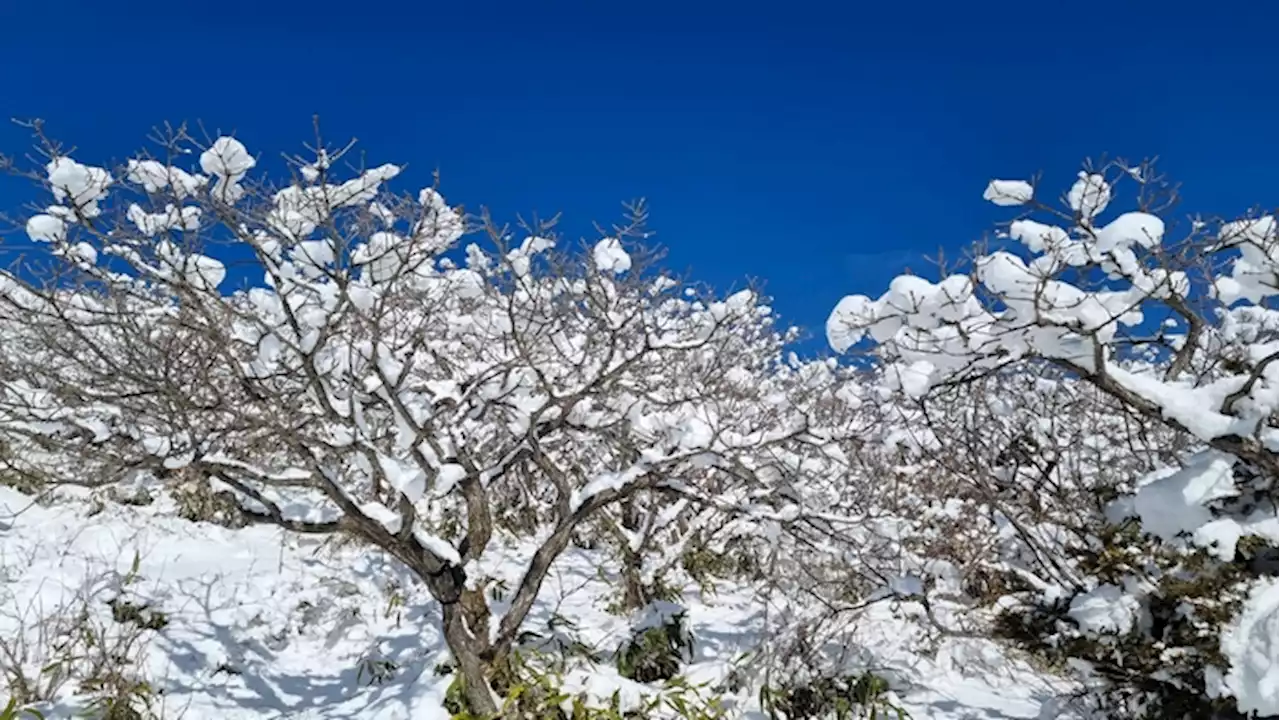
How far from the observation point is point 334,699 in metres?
5.77

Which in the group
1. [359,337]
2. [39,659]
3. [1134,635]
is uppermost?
[359,337]

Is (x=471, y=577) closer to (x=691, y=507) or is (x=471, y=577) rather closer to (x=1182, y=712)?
(x=691, y=507)

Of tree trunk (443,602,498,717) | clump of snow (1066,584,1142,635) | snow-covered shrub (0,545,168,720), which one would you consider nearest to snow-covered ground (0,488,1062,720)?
snow-covered shrub (0,545,168,720)

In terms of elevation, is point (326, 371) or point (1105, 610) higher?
point (326, 371)

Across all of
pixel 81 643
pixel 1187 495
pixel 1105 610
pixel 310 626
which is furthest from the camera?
pixel 310 626

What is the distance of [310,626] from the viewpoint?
6945 millimetres

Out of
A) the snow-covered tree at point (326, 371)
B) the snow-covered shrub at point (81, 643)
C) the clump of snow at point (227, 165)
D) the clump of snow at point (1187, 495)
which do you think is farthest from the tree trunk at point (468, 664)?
the clump of snow at point (1187, 495)

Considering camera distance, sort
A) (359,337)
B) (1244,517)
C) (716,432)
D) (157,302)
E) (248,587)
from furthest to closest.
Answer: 1. (248,587)
2. (359,337)
3. (716,432)
4. (157,302)
5. (1244,517)

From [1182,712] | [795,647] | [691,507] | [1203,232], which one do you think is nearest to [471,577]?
[795,647]

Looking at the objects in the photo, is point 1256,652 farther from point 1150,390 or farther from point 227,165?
point 227,165

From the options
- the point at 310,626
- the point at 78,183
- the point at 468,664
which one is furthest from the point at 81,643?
the point at 78,183

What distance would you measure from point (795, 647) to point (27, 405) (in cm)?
442

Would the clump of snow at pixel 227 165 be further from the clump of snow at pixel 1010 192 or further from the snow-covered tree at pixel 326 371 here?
the clump of snow at pixel 1010 192

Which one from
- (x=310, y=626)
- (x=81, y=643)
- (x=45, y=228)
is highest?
(x=45, y=228)
